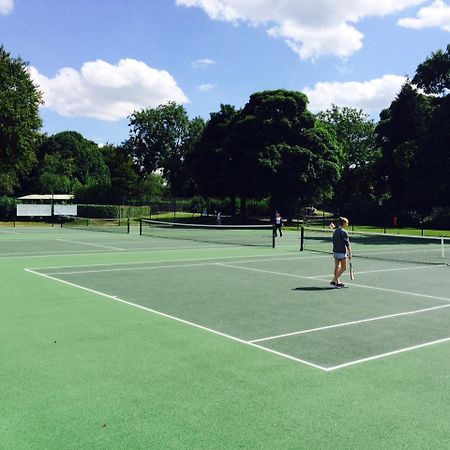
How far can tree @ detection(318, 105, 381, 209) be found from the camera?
8094 cm

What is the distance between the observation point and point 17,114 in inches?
1610

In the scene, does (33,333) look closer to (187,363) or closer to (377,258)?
(187,363)

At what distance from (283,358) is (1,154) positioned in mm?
40433

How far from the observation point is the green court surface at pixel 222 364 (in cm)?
496

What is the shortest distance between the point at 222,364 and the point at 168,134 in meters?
85.5

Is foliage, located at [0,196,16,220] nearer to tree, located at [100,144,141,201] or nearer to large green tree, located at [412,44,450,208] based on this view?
tree, located at [100,144,141,201]

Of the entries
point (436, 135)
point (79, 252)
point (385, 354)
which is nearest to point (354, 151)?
point (436, 135)

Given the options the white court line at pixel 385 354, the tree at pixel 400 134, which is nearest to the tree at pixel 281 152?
the tree at pixel 400 134

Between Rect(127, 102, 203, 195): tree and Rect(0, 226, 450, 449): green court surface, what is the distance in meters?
76.4

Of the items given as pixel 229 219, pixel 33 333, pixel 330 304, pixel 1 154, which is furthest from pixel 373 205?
pixel 33 333

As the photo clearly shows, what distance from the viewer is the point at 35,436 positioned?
481cm

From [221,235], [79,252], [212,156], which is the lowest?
[79,252]

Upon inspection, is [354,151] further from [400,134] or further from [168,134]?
[168,134]

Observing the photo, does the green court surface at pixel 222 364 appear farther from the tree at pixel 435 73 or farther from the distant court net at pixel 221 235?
the tree at pixel 435 73
